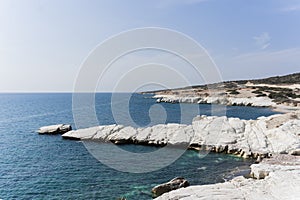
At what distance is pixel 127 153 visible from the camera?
4066 centimetres

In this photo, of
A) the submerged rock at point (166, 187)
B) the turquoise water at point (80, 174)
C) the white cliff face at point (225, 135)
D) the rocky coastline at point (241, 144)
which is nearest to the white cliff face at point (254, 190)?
→ the rocky coastline at point (241, 144)

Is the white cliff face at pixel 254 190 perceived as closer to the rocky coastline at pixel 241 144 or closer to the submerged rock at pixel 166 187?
the rocky coastline at pixel 241 144

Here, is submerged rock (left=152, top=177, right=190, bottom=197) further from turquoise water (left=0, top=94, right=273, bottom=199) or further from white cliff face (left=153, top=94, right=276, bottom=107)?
white cliff face (left=153, top=94, right=276, bottom=107)

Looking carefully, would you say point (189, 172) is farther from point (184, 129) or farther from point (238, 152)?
point (184, 129)

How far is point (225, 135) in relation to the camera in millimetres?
43531

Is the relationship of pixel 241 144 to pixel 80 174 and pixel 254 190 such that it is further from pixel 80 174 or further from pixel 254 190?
pixel 80 174

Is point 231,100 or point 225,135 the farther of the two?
point 231,100

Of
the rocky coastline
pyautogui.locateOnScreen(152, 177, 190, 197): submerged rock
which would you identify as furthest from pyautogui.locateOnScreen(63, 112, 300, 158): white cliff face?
pyautogui.locateOnScreen(152, 177, 190, 197): submerged rock

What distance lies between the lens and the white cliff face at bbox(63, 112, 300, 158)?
3753cm

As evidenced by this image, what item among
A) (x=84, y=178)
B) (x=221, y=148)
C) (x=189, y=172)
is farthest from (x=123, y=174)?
(x=221, y=148)

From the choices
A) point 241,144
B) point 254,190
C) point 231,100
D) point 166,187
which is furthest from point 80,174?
point 231,100

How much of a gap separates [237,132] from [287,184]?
81.8 feet

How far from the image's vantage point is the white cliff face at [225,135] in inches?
1478

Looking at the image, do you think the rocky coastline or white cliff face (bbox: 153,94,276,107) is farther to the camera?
white cliff face (bbox: 153,94,276,107)
